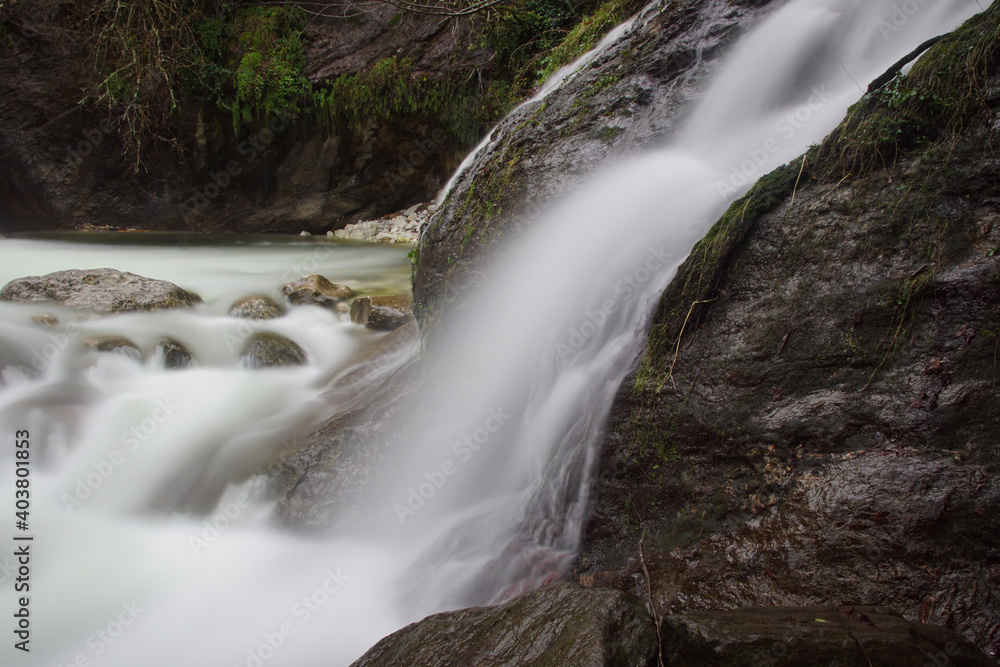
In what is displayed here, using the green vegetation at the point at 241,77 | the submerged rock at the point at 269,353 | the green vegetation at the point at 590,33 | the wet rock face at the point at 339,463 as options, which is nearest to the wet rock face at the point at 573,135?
the wet rock face at the point at 339,463

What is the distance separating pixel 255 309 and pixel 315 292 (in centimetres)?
65

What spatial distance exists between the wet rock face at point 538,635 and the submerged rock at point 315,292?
4.58 m

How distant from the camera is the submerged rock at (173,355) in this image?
4715 millimetres

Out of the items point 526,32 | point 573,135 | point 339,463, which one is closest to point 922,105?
point 573,135

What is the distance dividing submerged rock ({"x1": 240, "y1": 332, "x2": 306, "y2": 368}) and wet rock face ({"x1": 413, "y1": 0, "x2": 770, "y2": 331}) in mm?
1698

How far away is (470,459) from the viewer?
9.91 feet

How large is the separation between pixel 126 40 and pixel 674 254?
1091 cm

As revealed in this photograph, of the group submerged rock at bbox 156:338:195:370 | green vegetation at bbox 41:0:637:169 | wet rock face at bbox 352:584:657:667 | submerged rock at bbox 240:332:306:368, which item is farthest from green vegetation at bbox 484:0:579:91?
wet rock face at bbox 352:584:657:667

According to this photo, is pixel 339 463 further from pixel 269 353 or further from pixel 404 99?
pixel 404 99

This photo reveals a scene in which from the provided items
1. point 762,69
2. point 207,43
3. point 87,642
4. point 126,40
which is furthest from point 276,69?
point 87,642

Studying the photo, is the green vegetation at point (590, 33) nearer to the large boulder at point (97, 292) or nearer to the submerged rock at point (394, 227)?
the large boulder at point (97, 292)

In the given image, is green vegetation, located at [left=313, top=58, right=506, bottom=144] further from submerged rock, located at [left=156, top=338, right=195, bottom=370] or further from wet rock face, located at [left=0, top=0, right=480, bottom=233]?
submerged rock, located at [left=156, top=338, right=195, bottom=370]

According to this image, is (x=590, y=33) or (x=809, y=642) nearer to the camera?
(x=809, y=642)

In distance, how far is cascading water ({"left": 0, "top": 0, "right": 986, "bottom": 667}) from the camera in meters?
2.56
